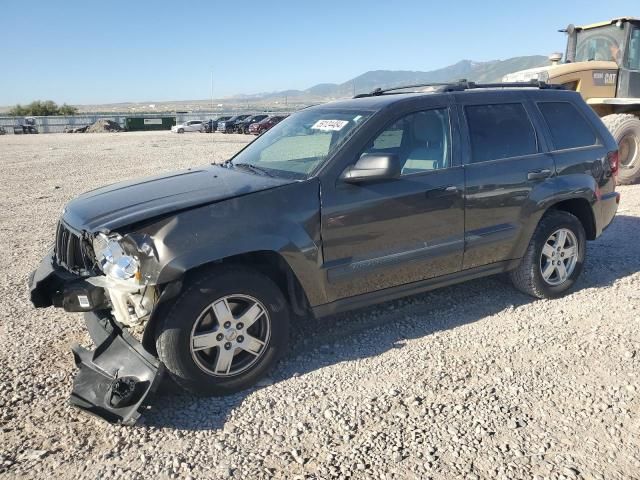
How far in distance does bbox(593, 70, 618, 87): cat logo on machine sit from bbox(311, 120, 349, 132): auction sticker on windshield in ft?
28.6

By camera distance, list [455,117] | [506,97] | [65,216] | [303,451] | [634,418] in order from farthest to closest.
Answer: [506,97] → [455,117] → [65,216] → [634,418] → [303,451]

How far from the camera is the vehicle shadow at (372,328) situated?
3250 millimetres

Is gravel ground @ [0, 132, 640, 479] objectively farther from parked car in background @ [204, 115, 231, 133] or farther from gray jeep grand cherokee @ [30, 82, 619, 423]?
parked car in background @ [204, 115, 231, 133]

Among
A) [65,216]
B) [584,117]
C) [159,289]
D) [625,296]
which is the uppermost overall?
[584,117]

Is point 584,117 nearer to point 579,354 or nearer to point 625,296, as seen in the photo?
point 625,296

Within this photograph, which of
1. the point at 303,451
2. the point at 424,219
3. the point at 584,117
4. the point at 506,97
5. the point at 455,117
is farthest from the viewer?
the point at 584,117

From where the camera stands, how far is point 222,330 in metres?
3.29

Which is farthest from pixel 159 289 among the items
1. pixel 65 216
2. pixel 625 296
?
pixel 625 296

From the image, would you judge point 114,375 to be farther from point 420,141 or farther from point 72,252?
point 420,141

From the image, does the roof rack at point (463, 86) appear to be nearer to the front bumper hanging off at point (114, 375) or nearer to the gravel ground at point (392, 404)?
the gravel ground at point (392, 404)

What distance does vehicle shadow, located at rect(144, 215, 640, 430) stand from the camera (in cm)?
325

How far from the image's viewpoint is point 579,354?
12.5 feet

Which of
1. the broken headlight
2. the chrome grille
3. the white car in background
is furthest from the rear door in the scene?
the white car in background

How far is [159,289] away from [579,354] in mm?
2990
